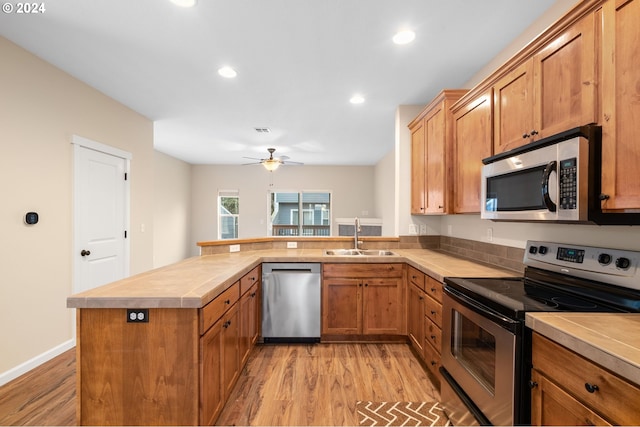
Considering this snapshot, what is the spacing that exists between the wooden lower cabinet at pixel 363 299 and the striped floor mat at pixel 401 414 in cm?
89

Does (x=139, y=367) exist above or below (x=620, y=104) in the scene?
below

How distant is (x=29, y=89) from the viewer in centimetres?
241

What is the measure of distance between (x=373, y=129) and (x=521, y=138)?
2973 millimetres

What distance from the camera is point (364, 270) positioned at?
284 centimetres

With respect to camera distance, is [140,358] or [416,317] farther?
[416,317]

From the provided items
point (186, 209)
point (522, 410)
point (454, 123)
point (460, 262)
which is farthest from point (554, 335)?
point (186, 209)

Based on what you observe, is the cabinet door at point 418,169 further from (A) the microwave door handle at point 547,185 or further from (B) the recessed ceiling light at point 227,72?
(B) the recessed ceiling light at point 227,72

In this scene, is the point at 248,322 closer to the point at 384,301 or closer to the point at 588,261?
the point at 384,301

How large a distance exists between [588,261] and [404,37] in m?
1.87

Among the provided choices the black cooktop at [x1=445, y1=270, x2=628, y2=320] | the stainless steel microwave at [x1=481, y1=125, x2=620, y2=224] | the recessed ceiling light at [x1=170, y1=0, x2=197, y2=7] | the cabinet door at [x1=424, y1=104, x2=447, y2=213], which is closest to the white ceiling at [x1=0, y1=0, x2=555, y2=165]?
the recessed ceiling light at [x1=170, y1=0, x2=197, y2=7]

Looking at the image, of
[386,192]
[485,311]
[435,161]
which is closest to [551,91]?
[485,311]

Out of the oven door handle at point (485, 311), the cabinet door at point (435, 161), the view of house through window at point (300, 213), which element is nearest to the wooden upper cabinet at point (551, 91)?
the cabinet door at point (435, 161)

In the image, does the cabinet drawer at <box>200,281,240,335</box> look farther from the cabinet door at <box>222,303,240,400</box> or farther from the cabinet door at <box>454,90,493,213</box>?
the cabinet door at <box>454,90,493,213</box>

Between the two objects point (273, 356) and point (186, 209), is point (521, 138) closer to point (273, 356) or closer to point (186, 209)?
point (273, 356)
